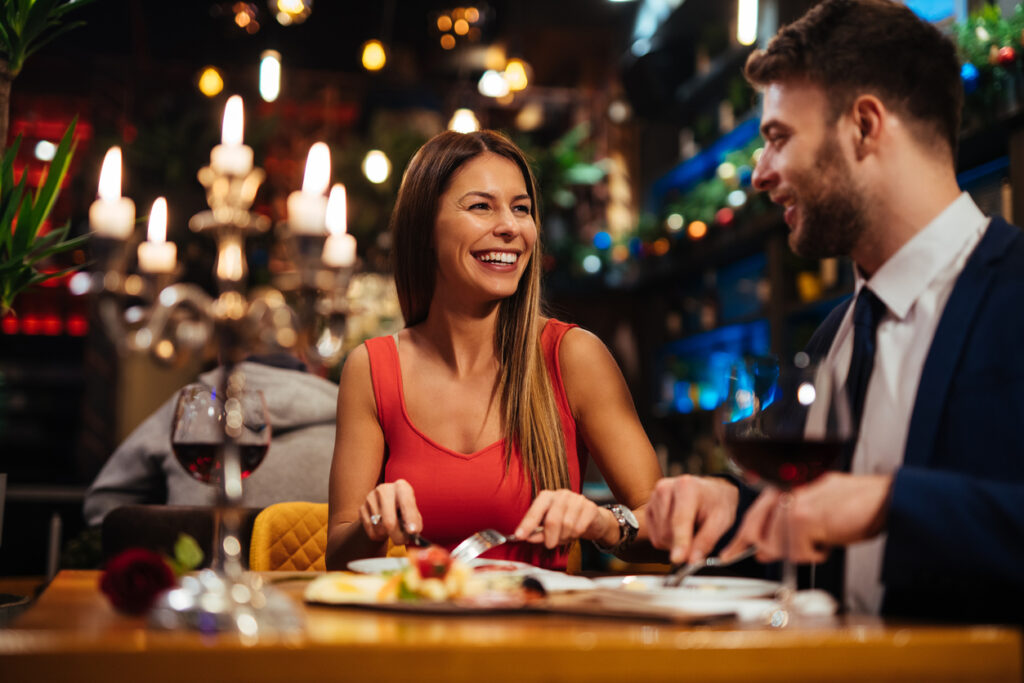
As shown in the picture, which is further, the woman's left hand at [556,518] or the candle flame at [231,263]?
the woman's left hand at [556,518]

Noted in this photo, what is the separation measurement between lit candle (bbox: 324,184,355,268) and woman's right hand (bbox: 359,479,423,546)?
1.06ft

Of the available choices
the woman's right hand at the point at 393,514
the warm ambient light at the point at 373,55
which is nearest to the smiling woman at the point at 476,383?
the woman's right hand at the point at 393,514

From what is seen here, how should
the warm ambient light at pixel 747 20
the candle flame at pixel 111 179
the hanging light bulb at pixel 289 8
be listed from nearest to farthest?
the candle flame at pixel 111 179 → the warm ambient light at pixel 747 20 → the hanging light bulb at pixel 289 8

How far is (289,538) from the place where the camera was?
6.07ft

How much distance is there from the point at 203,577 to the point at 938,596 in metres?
0.76

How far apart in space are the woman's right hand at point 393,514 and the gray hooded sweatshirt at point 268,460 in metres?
1.28

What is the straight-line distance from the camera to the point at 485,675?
2.30ft

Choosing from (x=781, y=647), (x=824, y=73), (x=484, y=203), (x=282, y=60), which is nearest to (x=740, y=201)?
(x=282, y=60)

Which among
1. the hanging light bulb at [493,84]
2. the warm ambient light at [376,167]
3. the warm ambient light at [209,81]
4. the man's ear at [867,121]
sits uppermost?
the warm ambient light at [209,81]

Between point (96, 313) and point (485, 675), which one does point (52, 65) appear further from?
point (485, 675)

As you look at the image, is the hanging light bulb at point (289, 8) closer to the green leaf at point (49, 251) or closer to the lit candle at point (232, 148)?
the green leaf at point (49, 251)

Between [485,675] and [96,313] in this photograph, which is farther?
[96,313]

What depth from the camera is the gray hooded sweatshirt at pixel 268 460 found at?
2.63 m

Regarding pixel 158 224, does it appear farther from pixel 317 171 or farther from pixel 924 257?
pixel 924 257
